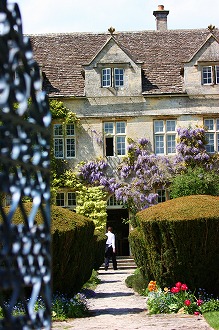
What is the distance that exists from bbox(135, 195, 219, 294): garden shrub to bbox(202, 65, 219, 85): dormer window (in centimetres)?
1912

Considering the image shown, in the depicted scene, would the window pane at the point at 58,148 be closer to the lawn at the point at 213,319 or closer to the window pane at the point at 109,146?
the window pane at the point at 109,146

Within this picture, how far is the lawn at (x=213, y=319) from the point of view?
349 inches

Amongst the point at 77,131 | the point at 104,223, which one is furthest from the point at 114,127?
the point at 104,223

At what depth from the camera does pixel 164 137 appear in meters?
30.0

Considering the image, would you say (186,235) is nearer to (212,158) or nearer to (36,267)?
(36,267)

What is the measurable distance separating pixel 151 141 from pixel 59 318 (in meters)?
19.6

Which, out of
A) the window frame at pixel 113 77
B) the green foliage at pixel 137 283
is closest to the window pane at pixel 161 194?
the window frame at pixel 113 77

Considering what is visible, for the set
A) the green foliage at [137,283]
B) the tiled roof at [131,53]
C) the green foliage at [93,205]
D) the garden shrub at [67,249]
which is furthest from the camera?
the tiled roof at [131,53]

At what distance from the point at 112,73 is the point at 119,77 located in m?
0.39

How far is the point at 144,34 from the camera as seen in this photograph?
34.2 meters

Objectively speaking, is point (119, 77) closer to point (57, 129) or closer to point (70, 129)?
point (70, 129)

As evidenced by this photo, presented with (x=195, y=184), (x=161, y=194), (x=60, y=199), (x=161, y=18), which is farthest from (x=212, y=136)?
(x=161, y=18)

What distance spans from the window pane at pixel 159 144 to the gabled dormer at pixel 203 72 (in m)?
2.38

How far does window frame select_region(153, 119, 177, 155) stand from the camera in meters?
30.0
